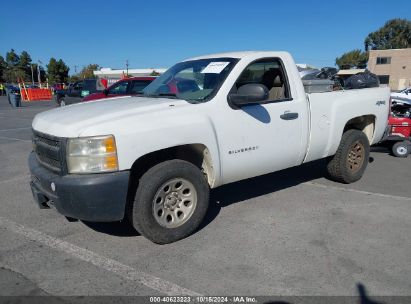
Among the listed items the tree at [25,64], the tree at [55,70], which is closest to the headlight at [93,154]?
the tree at [55,70]

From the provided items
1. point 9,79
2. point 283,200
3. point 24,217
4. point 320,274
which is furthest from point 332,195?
point 9,79

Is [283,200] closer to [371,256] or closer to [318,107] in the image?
[318,107]

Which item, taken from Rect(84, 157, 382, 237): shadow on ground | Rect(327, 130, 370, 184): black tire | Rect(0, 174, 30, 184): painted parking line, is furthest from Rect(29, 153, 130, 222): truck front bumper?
Rect(327, 130, 370, 184): black tire

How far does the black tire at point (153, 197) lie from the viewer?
357 centimetres

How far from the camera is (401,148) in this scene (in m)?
8.08

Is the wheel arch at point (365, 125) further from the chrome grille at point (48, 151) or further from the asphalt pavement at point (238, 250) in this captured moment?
the chrome grille at point (48, 151)

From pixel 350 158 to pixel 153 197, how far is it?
3517 millimetres

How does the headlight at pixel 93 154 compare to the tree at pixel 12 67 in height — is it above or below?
below

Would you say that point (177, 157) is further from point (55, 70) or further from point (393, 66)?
point (55, 70)

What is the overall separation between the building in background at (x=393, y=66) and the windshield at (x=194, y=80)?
2524 inches

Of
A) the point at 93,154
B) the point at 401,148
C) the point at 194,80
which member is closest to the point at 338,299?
the point at 93,154

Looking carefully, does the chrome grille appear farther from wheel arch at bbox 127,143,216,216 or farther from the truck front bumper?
wheel arch at bbox 127,143,216,216

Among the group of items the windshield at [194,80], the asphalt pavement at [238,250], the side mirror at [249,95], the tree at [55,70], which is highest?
the tree at [55,70]

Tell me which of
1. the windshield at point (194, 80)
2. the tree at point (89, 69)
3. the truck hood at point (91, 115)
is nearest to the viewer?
the truck hood at point (91, 115)
